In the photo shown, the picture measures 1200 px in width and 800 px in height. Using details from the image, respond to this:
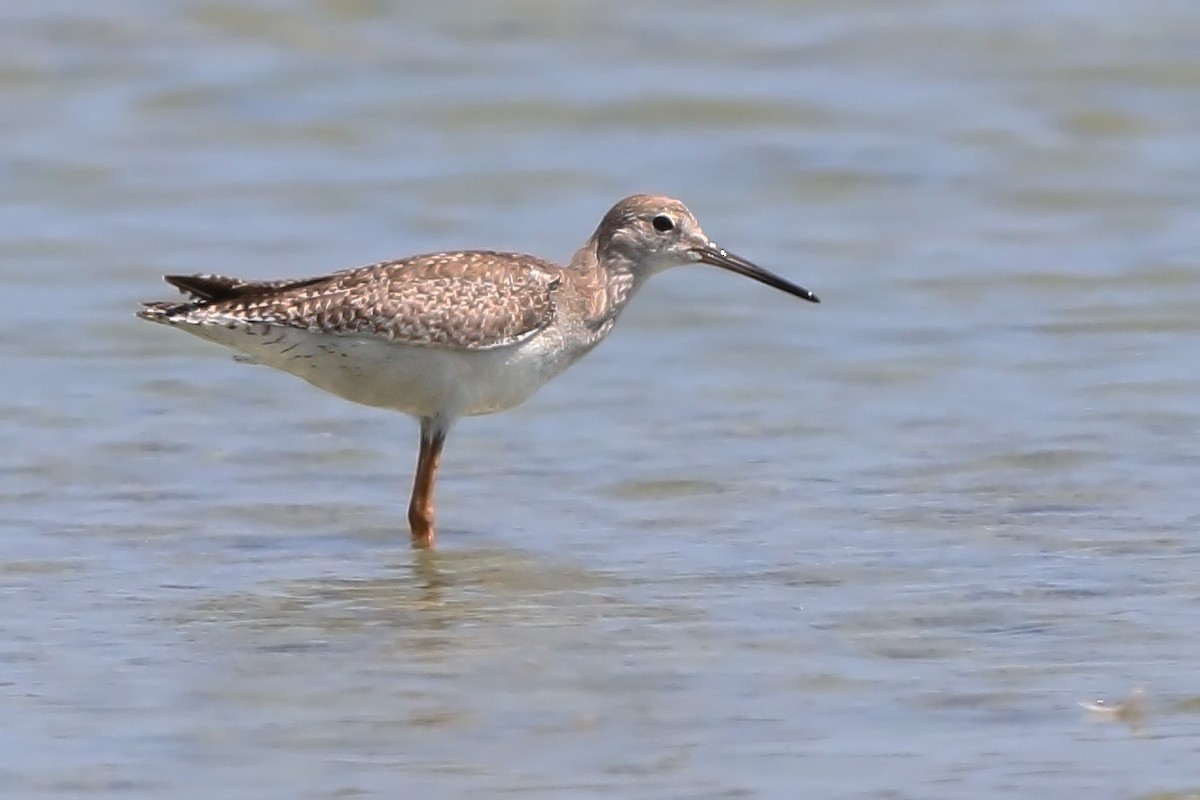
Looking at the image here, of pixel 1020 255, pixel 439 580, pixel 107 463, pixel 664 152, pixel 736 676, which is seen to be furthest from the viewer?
pixel 664 152

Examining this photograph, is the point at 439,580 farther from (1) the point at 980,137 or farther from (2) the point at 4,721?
(1) the point at 980,137

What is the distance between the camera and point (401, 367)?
30.4ft

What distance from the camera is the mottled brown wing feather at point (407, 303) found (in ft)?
30.1

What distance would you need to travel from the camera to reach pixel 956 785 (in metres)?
6.15

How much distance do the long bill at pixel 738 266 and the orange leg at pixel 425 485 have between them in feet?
4.88

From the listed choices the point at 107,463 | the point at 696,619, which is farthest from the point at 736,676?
the point at 107,463

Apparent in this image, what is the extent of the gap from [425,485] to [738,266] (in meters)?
1.83

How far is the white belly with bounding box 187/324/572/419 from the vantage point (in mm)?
9203

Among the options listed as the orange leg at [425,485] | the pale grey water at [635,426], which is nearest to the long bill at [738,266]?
the pale grey water at [635,426]

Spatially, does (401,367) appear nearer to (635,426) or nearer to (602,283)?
(602,283)

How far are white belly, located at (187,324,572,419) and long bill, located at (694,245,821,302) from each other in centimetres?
97

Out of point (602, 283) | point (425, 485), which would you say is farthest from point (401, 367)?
point (602, 283)

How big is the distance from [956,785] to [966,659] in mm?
1158

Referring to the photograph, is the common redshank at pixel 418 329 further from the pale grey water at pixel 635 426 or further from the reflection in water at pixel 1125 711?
the reflection in water at pixel 1125 711
